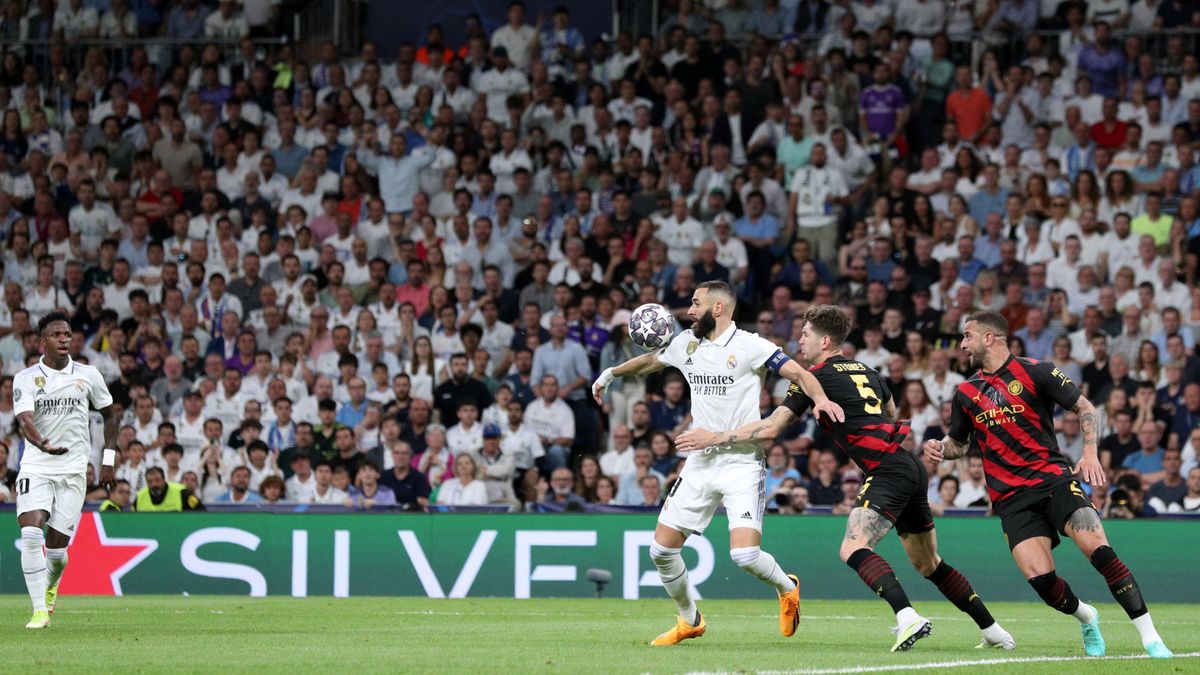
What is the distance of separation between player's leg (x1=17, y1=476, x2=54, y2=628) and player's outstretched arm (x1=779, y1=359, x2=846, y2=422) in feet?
20.1

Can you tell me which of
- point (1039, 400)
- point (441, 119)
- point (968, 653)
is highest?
point (441, 119)

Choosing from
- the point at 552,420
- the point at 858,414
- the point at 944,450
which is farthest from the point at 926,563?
the point at 552,420

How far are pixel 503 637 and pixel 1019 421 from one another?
155 inches

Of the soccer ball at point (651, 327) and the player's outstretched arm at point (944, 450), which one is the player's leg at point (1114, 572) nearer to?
the player's outstretched arm at point (944, 450)

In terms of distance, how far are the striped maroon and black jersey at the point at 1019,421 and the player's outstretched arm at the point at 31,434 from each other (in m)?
7.12

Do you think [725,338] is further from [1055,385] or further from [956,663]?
[956,663]

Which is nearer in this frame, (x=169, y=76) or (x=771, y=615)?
(x=771, y=615)

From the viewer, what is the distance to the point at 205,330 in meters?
24.2

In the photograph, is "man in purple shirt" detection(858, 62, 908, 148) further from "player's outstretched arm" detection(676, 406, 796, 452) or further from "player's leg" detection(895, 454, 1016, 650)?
"player's outstretched arm" detection(676, 406, 796, 452)

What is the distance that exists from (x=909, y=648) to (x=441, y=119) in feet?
54.4

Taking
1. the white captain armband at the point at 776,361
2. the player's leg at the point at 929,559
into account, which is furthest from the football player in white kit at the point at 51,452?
the player's leg at the point at 929,559

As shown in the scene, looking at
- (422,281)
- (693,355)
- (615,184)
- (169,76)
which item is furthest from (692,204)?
(693,355)

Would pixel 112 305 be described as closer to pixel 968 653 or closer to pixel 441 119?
pixel 441 119

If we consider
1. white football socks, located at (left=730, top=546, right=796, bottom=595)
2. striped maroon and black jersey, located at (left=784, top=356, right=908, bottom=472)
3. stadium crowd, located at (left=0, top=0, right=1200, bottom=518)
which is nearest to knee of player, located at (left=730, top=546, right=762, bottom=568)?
white football socks, located at (left=730, top=546, right=796, bottom=595)
